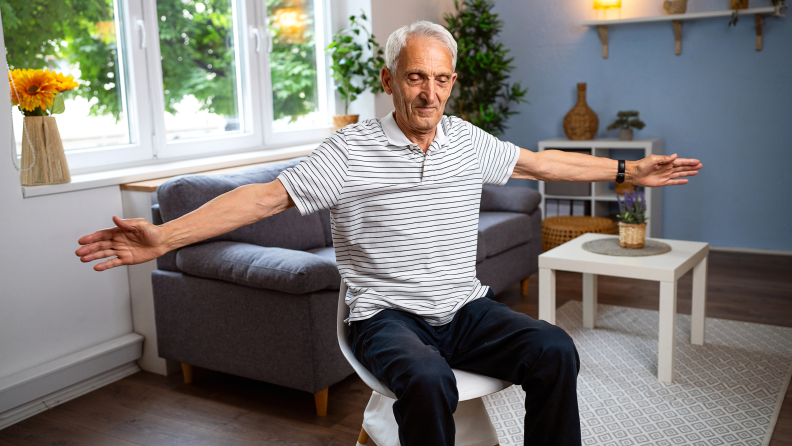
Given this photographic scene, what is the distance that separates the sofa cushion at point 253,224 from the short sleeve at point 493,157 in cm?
114

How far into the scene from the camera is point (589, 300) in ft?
10.2

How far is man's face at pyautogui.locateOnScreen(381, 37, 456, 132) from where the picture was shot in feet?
5.20

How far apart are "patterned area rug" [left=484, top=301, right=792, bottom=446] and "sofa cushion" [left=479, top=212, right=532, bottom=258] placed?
0.46m

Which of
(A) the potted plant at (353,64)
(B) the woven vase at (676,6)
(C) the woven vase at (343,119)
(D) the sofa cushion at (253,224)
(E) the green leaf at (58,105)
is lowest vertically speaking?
(D) the sofa cushion at (253,224)

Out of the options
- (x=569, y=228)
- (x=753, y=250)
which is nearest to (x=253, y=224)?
(x=569, y=228)

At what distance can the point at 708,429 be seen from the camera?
84.5 inches

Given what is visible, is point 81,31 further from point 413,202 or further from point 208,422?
point 413,202

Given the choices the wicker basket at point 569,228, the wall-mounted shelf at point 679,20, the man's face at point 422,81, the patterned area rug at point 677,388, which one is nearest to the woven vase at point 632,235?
the patterned area rug at point 677,388

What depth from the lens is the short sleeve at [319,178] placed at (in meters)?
1.51

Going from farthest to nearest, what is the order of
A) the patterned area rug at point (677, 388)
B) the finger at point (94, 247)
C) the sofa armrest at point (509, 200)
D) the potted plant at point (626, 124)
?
the potted plant at point (626, 124) → the sofa armrest at point (509, 200) → the patterned area rug at point (677, 388) → the finger at point (94, 247)

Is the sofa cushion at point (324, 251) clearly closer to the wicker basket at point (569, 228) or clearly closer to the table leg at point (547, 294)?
the table leg at point (547, 294)

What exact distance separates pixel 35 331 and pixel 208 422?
0.71 m

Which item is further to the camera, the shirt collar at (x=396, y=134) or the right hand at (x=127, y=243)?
the shirt collar at (x=396, y=134)

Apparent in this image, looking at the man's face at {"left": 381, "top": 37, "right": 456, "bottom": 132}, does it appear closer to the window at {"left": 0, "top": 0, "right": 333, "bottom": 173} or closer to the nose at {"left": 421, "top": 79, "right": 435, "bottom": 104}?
the nose at {"left": 421, "top": 79, "right": 435, "bottom": 104}
